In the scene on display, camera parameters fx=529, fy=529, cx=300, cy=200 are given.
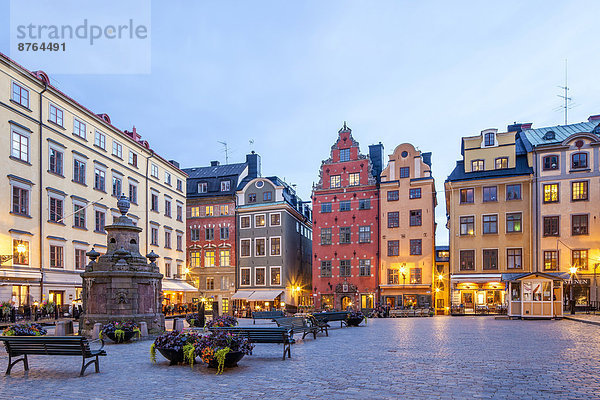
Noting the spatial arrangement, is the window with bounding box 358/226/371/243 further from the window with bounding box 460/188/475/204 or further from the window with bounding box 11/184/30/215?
the window with bounding box 11/184/30/215

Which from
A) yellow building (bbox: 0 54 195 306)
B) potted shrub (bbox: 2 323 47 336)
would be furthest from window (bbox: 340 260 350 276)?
potted shrub (bbox: 2 323 47 336)

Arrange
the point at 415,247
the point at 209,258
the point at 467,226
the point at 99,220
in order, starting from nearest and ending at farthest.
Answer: the point at 99,220
the point at 467,226
the point at 415,247
the point at 209,258

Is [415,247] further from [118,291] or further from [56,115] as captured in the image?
[118,291]

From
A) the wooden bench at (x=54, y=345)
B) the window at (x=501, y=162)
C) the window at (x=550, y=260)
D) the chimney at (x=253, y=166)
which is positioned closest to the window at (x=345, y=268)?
the chimney at (x=253, y=166)

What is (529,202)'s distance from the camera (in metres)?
43.6

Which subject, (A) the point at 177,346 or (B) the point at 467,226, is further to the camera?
(B) the point at 467,226

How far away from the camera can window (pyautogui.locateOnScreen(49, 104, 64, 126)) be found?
1353 inches

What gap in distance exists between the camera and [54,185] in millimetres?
34250

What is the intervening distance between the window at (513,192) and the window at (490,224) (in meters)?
2.02

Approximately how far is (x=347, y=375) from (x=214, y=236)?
44.3 meters

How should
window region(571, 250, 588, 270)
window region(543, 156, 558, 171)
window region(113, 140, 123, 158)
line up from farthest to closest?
1. window region(113, 140, 123, 158)
2. window region(543, 156, 558, 171)
3. window region(571, 250, 588, 270)

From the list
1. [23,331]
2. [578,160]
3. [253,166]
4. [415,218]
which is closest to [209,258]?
[253,166]

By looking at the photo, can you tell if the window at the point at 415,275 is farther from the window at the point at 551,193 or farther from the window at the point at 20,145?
the window at the point at 20,145

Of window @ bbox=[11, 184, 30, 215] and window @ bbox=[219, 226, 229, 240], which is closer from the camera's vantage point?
window @ bbox=[11, 184, 30, 215]
